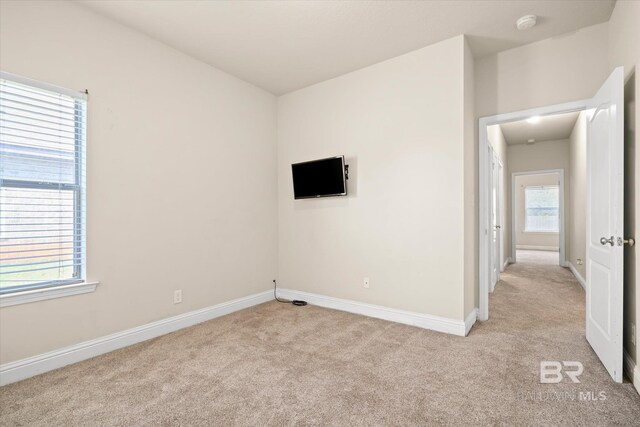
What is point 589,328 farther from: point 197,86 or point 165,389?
point 197,86

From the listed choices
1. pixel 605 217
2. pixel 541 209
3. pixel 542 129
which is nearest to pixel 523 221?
pixel 541 209

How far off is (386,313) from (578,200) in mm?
4802

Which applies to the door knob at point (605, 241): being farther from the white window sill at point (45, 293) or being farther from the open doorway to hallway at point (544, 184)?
the white window sill at point (45, 293)

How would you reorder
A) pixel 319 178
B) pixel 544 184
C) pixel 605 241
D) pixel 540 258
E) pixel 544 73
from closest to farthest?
pixel 605 241 < pixel 544 73 < pixel 319 178 < pixel 540 258 < pixel 544 184

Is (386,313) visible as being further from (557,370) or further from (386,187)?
(557,370)

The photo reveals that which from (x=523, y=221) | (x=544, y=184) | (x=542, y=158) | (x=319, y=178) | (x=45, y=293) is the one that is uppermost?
(x=542, y=158)

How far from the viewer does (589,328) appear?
265cm

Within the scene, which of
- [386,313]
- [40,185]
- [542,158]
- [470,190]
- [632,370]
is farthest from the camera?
[542,158]

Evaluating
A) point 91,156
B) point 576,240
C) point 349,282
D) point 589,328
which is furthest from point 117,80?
point 576,240

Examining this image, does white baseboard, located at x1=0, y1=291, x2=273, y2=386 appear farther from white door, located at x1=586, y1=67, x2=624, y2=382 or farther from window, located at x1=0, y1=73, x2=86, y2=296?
white door, located at x1=586, y1=67, x2=624, y2=382

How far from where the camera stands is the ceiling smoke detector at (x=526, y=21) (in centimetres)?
261

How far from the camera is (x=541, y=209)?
9914 millimetres

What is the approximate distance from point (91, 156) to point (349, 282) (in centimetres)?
283

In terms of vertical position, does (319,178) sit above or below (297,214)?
above
